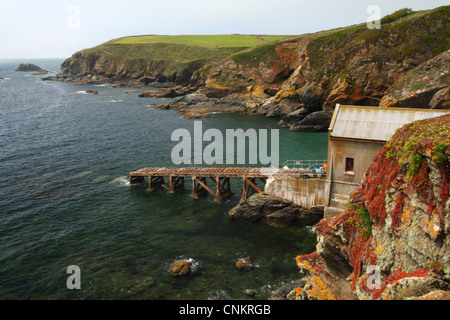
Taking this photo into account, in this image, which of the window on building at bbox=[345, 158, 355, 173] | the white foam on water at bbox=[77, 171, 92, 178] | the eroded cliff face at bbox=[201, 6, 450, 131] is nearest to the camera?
the window on building at bbox=[345, 158, 355, 173]

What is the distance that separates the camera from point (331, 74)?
73.4 m

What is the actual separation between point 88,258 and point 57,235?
5560 millimetres

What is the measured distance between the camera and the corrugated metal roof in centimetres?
2645

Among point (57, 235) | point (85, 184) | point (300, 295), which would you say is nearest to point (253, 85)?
point (85, 184)

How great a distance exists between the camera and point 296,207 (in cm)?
3152

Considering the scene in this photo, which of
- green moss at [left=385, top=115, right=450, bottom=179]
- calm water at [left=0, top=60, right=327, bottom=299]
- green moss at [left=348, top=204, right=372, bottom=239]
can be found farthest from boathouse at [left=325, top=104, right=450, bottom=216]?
green moss at [left=348, top=204, right=372, bottom=239]

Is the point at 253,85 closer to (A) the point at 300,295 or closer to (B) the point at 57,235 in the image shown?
(B) the point at 57,235

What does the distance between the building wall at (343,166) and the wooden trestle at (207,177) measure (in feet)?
24.7

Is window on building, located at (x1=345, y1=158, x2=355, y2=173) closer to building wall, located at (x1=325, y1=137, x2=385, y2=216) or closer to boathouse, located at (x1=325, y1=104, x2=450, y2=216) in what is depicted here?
boathouse, located at (x1=325, y1=104, x2=450, y2=216)

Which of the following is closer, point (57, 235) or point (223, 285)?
point (223, 285)

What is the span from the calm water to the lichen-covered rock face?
7.13 meters

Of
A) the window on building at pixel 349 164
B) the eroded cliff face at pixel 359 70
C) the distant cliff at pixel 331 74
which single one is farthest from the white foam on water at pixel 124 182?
the distant cliff at pixel 331 74

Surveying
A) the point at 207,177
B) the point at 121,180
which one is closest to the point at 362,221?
the point at 207,177

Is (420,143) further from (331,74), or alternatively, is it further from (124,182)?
(331,74)
